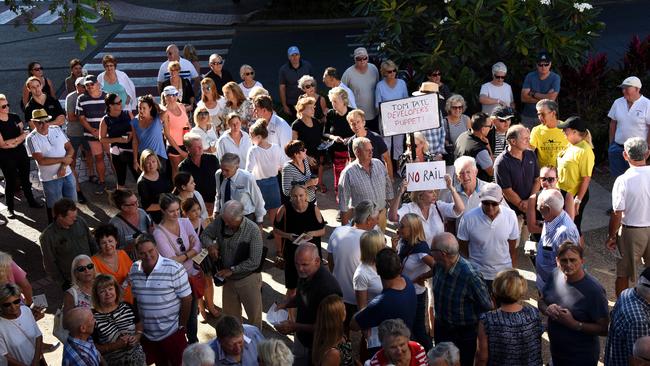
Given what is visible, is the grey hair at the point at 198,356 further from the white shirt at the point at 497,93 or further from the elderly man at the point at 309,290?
the white shirt at the point at 497,93

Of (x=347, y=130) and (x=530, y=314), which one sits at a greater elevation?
(x=347, y=130)

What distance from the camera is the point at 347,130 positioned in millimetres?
11891

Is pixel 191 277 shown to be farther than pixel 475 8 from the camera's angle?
No

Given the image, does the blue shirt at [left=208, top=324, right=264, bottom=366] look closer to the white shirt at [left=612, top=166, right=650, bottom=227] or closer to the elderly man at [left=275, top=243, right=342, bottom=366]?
the elderly man at [left=275, top=243, right=342, bottom=366]

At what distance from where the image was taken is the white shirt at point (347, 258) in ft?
26.7

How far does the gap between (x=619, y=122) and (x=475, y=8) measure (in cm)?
362

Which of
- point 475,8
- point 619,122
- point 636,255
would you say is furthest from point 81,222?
point 475,8

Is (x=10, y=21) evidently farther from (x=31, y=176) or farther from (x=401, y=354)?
(x=401, y=354)

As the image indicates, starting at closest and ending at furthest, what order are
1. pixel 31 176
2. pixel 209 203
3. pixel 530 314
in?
pixel 530 314 < pixel 209 203 < pixel 31 176

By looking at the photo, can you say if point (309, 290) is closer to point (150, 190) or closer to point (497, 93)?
point (150, 190)

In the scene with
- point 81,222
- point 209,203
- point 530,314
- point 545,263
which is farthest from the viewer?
point 209,203

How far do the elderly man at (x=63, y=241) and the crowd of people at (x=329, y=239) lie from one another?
2 centimetres

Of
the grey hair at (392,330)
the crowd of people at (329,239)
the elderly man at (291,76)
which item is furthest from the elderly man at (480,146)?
the elderly man at (291,76)

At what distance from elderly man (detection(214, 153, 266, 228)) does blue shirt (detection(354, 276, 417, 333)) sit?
282 centimetres
